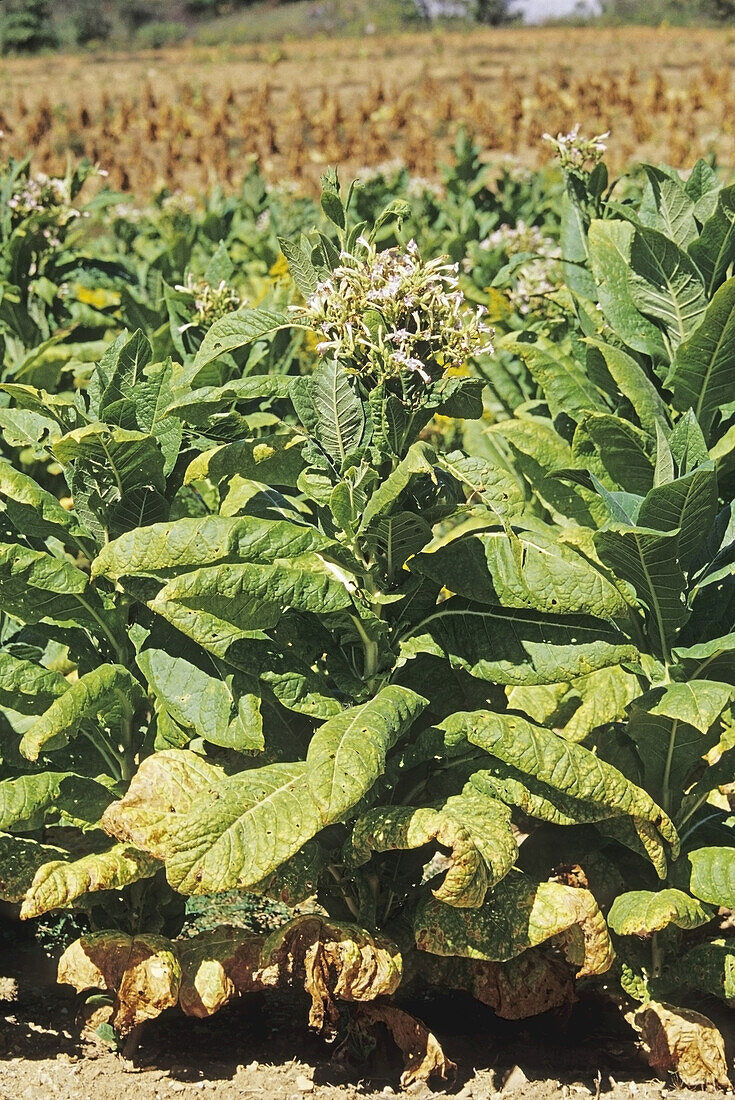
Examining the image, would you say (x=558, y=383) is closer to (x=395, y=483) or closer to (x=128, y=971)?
(x=395, y=483)

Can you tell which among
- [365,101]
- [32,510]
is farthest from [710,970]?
[365,101]

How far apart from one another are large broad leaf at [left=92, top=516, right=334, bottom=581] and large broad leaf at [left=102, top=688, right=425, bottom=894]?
1.38 feet

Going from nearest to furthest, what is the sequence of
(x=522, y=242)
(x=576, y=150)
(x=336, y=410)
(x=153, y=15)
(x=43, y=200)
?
(x=336, y=410) → (x=576, y=150) → (x=43, y=200) → (x=522, y=242) → (x=153, y=15)

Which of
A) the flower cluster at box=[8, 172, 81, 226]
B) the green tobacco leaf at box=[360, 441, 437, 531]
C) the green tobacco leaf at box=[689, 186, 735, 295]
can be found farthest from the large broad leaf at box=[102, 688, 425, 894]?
the flower cluster at box=[8, 172, 81, 226]

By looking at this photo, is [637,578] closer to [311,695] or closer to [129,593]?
[311,695]

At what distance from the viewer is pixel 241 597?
271cm

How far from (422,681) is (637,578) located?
612 millimetres

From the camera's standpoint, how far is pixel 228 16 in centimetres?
5325

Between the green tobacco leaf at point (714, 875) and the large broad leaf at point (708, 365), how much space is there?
121 centimetres

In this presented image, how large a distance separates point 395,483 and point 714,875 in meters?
1.28

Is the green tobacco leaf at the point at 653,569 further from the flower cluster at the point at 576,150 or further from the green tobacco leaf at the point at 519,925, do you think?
the flower cluster at the point at 576,150

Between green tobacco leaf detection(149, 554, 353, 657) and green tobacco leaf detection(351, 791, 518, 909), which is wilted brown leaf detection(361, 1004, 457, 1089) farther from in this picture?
green tobacco leaf detection(149, 554, 353, 657)

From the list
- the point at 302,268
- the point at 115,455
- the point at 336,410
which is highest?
the point at 302,268

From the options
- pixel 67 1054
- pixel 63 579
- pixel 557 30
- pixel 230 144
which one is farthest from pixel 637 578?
pixel 557 30
